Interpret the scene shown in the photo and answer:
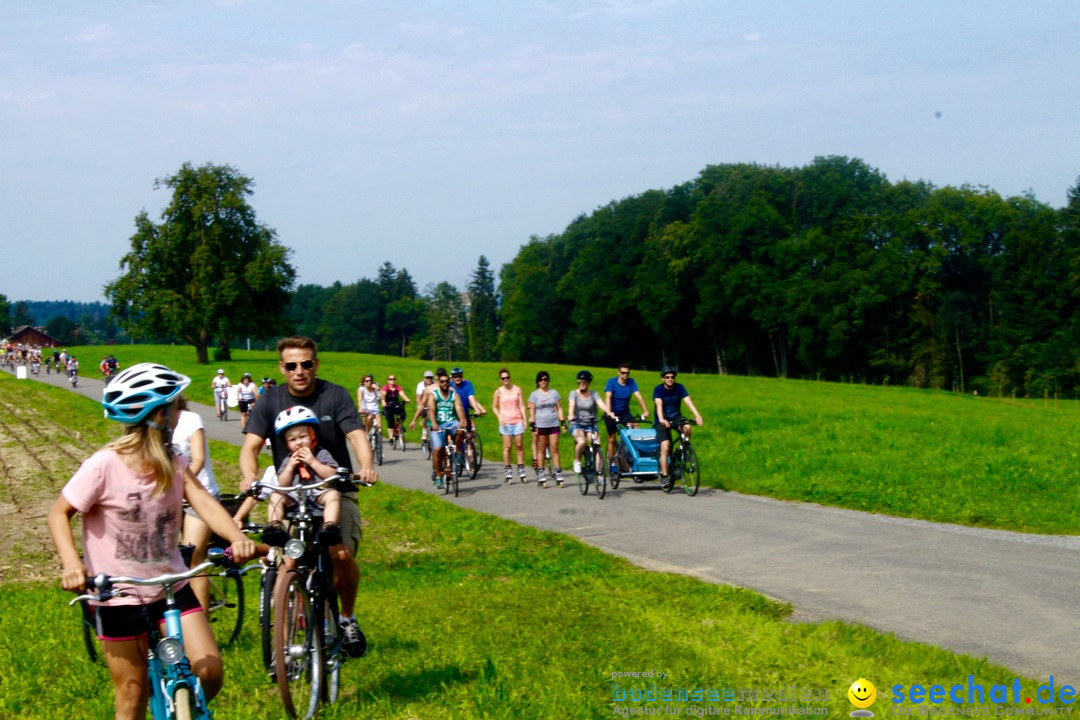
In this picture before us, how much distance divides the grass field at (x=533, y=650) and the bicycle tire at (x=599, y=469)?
17.6 ft

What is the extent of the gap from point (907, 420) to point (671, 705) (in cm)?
2268

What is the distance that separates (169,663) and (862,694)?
3378 millimetres

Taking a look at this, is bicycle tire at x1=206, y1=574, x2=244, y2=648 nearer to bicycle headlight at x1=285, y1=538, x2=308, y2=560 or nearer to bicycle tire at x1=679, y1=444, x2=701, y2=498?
bicycle headlight at x1=285, y1=538, x2=308, y2=560

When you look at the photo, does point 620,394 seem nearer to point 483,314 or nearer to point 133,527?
point 133,527

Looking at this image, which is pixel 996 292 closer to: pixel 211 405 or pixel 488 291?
pixel 211 405

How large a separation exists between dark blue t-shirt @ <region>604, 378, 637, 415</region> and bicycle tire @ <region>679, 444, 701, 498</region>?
128cm

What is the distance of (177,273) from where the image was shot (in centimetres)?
7294

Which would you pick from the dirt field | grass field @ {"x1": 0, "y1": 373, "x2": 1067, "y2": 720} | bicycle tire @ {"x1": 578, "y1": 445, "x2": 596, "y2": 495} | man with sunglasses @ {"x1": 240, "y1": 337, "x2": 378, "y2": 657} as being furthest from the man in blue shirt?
man with sunglasses @ {"x1": 240, "y1": 337, "x2": 378, "y2": 657}

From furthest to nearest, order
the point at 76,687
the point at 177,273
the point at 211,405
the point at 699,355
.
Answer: the point at 699,355 → the point at 177,273 → the point at 211,405 → the point at 76,687

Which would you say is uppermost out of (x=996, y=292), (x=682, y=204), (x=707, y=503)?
(x=682, y=204)

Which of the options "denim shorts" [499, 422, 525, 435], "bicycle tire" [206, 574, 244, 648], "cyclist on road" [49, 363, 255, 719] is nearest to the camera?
"cyclist on road" [49, 363, 255, 719]

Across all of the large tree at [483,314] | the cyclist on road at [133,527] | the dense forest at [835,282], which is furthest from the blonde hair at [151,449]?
the large tree at [483,314]

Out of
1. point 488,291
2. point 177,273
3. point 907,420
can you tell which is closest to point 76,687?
point 907,420

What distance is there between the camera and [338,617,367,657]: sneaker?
597 centimetres
